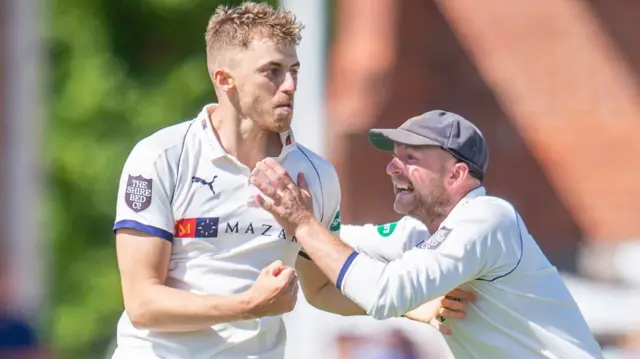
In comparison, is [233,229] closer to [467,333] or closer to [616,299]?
[467,333]

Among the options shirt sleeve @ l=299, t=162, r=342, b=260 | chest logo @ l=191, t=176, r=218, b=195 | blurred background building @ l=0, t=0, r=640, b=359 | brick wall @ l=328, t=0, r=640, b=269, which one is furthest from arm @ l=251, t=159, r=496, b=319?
brick wall @ l=328, t=0, r=640, b=269

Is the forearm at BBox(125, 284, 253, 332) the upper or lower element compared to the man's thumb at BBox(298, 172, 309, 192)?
lower

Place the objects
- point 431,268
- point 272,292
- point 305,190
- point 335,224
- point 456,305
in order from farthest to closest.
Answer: point 335,224 → point 456,305 → point 305,190 → point 431,268 → point 272,292

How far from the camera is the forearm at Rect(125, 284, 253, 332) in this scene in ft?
14.2

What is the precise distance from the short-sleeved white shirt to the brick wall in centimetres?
747

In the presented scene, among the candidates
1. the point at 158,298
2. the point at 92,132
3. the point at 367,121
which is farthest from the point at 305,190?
the point at 92,132

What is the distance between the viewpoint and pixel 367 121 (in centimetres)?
1160

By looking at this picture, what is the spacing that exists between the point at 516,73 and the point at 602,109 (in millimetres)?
853

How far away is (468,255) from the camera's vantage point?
4.52 meters

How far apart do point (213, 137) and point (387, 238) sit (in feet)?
3.19

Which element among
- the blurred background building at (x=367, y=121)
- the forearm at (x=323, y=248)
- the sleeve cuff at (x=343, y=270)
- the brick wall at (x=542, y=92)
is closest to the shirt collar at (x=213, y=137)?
the forearm at (x=323, y=248)

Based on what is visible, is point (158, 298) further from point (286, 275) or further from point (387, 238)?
point (387, 238)

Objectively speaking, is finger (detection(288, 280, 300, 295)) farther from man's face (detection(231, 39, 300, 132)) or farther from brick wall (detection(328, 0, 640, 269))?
brick wall (detection(328, 0, 640, 269))

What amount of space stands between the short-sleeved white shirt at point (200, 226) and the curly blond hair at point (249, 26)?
1.03ft
